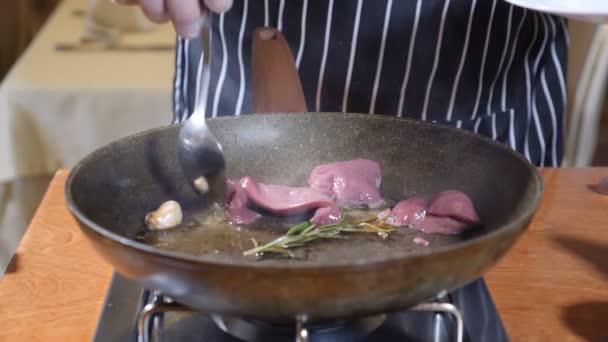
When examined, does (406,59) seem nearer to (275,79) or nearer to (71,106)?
(275,79)

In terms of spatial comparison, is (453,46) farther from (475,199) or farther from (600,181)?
(475,199)

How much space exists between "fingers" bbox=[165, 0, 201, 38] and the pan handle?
0.26m

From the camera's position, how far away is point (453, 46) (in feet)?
4.44

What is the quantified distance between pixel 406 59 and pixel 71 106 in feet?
3.36

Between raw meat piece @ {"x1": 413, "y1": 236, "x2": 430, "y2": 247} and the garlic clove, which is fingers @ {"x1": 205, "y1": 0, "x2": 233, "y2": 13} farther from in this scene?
raw meat piece @ {"x1": 413, "y1": 236, "x2": 430, "y2": 247}

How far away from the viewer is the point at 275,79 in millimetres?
1148

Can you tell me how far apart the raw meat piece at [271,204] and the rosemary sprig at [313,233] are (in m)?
0.04

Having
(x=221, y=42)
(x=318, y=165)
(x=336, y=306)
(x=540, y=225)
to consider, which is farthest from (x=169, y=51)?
(x=336, y=306)

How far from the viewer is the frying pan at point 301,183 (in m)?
0.61

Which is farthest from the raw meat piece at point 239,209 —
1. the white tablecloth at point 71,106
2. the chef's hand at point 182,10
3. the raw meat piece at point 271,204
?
the white tablecloth at point 71,106

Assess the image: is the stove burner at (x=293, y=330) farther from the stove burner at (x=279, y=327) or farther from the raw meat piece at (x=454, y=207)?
the raw meat piece at (x=454, y=207)

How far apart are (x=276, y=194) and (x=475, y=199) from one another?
0.83 ft

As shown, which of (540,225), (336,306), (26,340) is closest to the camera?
(336,306)

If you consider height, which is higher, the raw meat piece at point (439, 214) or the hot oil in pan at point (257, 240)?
the raw meat piece at point (439, 214)
